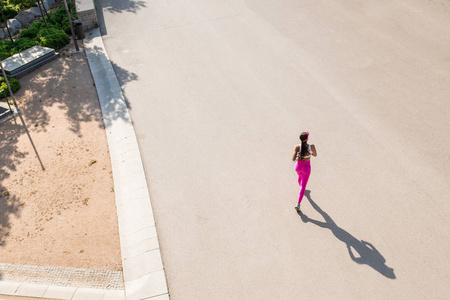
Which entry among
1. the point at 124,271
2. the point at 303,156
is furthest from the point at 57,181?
the point at 303,156

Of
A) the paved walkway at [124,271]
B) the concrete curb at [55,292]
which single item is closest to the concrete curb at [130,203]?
the paved walkway at [124,271]

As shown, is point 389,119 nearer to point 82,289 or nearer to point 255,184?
point 255,184

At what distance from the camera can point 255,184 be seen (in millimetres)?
7328

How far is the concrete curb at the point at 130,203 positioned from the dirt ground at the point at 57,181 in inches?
7.7

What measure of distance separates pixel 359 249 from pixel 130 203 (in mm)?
4599

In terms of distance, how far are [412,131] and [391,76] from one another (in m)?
2.72

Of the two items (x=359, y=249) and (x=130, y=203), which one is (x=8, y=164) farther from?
(x=359, y=249)

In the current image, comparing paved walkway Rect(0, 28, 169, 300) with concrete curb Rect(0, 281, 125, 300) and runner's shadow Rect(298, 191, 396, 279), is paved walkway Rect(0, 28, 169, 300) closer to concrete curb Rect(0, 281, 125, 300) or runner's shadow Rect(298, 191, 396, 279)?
concrete curb Rect(0, 281, 125, 300)

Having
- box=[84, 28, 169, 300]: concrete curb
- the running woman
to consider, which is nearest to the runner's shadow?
the running woman

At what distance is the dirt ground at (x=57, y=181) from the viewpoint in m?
6.29

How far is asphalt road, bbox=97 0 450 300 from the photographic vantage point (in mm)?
5867

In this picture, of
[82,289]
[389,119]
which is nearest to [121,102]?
[82,289]

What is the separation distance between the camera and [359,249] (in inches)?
240

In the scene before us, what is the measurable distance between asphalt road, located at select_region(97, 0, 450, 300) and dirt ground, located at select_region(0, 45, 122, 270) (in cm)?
109
